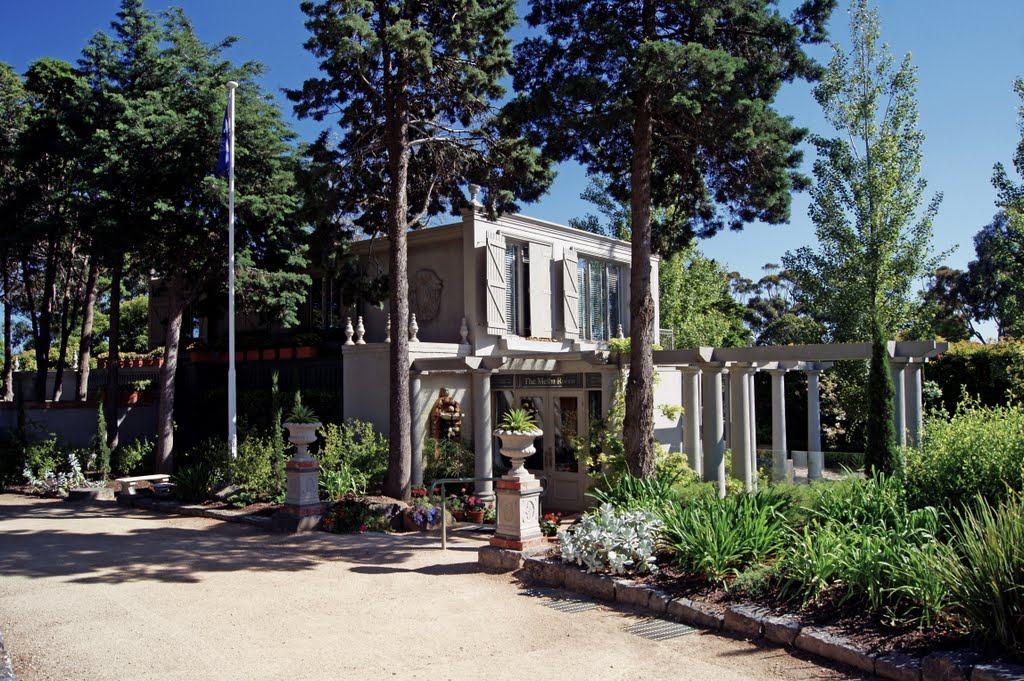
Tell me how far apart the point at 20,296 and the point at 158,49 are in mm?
15127

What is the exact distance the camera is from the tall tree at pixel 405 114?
12.6 meters

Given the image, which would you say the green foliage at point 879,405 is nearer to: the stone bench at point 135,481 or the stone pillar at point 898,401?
the stone pillar at point 898,401

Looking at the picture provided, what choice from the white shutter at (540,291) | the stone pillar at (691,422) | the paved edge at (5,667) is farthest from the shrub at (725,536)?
the white shutter at (540,291)

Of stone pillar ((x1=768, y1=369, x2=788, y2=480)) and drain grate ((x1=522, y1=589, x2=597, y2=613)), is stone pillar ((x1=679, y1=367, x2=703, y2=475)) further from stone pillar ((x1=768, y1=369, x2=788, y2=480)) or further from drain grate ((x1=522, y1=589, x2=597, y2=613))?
drain grate ((x1=522, y1=589, x2=597, y2=613))

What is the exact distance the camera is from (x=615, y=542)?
7641 millimetres

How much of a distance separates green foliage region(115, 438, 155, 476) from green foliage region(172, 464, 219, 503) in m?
3.68

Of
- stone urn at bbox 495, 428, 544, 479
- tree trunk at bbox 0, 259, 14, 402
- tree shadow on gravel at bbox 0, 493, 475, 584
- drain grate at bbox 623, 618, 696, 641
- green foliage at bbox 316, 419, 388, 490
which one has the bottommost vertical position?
tree shadow on gravel at bbox 0, 493, 475, 584

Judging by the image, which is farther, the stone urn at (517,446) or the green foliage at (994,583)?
the stone urn at (517,446)

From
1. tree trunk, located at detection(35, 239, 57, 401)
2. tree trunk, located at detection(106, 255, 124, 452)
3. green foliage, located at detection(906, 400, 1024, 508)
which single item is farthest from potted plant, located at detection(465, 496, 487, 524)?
tree trunk, located at detection(35, 239, 57, 401)

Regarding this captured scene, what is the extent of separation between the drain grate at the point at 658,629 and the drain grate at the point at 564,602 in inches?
26.8

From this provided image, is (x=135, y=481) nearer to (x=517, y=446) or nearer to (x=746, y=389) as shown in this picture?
(x=517, y=446)

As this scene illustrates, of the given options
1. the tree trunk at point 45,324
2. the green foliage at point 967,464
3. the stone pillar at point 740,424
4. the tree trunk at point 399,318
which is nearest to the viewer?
the green foliage at point 967,464

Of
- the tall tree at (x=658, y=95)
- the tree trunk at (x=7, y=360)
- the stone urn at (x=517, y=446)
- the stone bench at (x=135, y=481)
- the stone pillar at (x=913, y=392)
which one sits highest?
the tall tree at (x=658, y=95)

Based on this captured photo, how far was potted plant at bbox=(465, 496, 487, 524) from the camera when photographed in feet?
41.9
